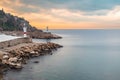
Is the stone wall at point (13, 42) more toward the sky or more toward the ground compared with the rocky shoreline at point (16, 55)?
more toward the sky

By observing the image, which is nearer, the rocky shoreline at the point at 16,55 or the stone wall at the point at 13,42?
the rocky shoreline at the point at 16,55

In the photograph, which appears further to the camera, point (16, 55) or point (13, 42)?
point (13, 42)

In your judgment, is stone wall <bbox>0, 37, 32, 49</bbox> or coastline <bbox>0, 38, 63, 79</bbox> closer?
coastline <bbox>0, 38, 63, 79</bbox>

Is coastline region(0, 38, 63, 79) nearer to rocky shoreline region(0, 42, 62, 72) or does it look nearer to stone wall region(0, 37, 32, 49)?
rocky shoreline region(0, 42, 62, 72)

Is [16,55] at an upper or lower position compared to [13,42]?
lower

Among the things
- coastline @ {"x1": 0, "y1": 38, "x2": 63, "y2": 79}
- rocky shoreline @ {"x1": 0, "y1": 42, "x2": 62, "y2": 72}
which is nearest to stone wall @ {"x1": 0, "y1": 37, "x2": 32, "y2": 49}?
coastline @ {"x1": 0, "y1": 38, "x2": 63, "y2": 79}

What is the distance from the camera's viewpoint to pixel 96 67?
35938 millimetres

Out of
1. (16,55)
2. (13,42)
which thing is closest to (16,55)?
(16,55)

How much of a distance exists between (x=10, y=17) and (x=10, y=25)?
4.53 meters

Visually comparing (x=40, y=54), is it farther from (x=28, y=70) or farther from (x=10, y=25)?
(x=10, y=25)

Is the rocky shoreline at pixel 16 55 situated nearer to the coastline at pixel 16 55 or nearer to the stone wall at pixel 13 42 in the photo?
the coastline at pixel 16 55

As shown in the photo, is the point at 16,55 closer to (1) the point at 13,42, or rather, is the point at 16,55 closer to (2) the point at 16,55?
(2) the point at 16,55

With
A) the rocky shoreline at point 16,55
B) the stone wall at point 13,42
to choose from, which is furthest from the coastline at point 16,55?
the stone wall at point 13,42

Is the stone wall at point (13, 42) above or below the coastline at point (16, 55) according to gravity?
above
